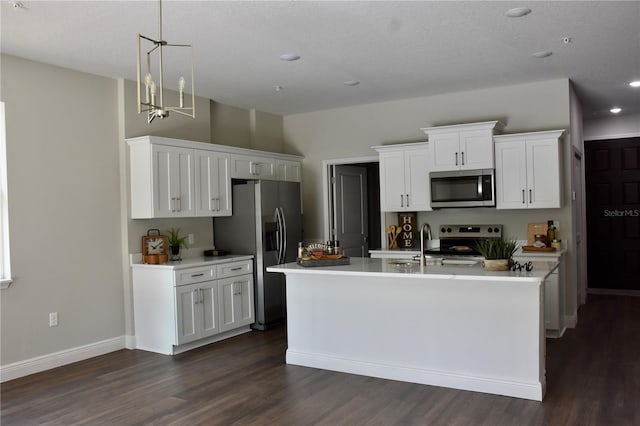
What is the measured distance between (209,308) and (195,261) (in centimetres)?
50

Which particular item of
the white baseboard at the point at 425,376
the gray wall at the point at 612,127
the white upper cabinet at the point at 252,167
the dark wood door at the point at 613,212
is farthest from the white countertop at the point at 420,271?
the gray wall at the point at 612,127

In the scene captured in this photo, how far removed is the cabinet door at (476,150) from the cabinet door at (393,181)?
771 mm

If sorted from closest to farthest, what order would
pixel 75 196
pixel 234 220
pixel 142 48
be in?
pixel 142 48, pixel 75 196, pixel 234 220

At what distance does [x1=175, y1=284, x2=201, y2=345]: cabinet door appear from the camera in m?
5.14

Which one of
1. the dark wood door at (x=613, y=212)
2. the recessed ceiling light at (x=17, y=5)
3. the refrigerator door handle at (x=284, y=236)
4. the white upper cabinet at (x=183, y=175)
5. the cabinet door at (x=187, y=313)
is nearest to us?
the recessed ceiling light at (x=17, y=5)

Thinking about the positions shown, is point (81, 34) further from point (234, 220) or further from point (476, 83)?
point (476, 83)

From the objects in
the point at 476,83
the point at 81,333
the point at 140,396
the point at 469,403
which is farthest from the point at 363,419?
the point at 476,83

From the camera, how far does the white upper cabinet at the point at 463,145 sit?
5.78 m

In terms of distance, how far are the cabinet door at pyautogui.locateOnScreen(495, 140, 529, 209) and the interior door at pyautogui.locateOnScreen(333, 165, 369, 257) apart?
7.52 ft

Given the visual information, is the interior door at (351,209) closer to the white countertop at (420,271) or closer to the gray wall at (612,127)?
the white countertop at (420,271)

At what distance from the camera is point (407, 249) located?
21.1ft

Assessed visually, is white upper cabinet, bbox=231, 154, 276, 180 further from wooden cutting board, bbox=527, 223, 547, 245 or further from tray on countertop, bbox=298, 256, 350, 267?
wooden cutting board, bbox=527, 223, 547, 245

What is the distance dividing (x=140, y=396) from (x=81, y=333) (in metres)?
1.42

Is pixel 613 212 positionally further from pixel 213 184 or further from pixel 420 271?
pixel 213 184
